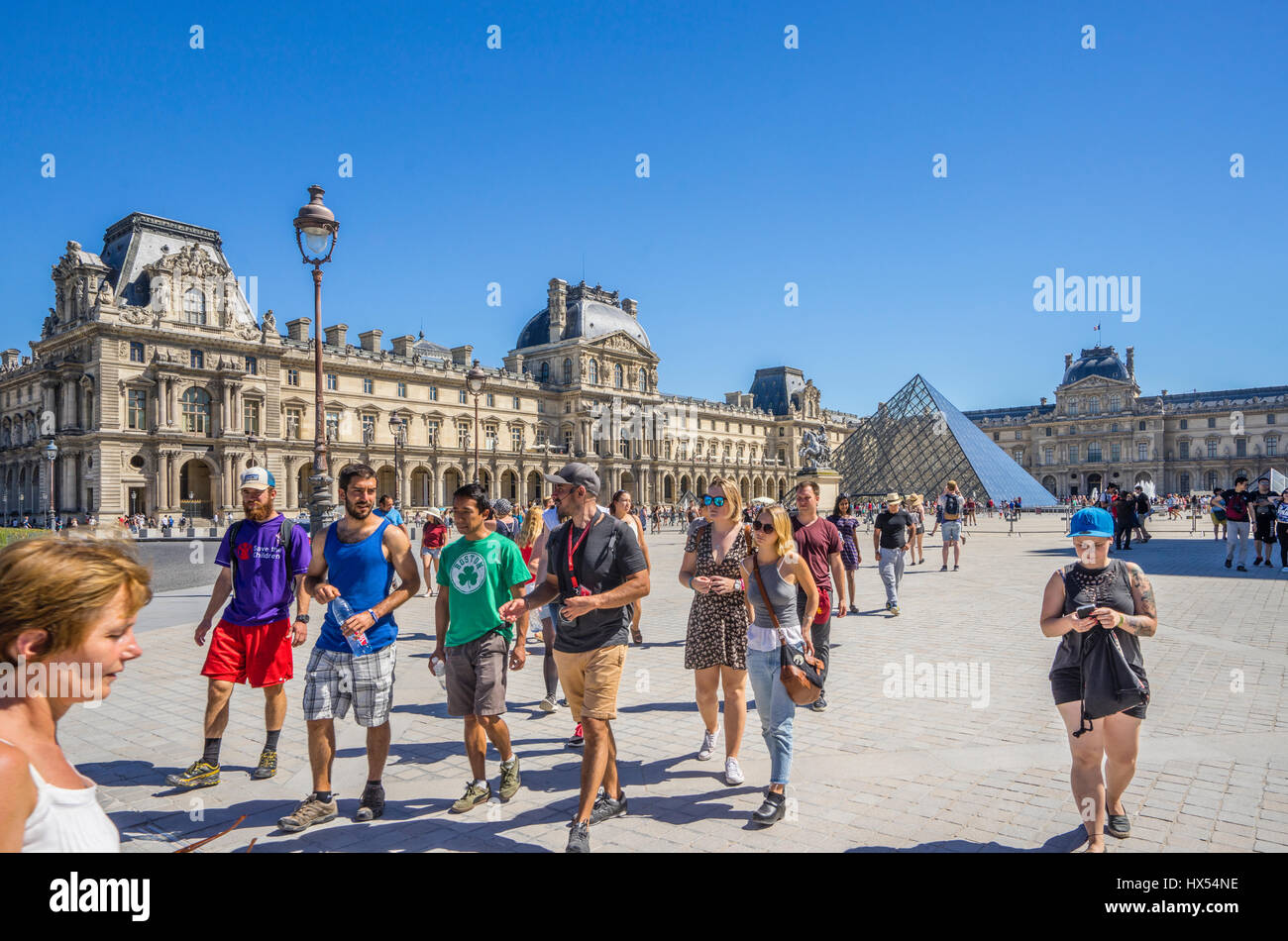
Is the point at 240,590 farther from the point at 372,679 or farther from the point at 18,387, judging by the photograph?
the point at 18,387

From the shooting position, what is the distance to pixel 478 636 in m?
4.16

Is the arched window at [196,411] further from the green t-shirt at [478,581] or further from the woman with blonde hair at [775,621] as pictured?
the woman with blonde hair at [775,621]

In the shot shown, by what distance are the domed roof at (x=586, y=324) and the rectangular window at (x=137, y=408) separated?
32695 millimetres

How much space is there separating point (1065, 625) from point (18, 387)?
56714 mm

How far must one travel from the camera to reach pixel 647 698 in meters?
6.36

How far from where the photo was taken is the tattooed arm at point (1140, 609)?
11.0 ft

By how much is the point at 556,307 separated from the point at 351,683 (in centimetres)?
6443

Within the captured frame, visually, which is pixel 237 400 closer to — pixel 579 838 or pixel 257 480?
pixel 257 480

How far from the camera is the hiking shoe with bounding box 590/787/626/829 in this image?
152 inches

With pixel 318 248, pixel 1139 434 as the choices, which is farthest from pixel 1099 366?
pixel 318 248

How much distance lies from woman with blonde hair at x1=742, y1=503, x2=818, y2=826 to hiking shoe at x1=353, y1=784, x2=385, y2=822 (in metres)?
1.90
